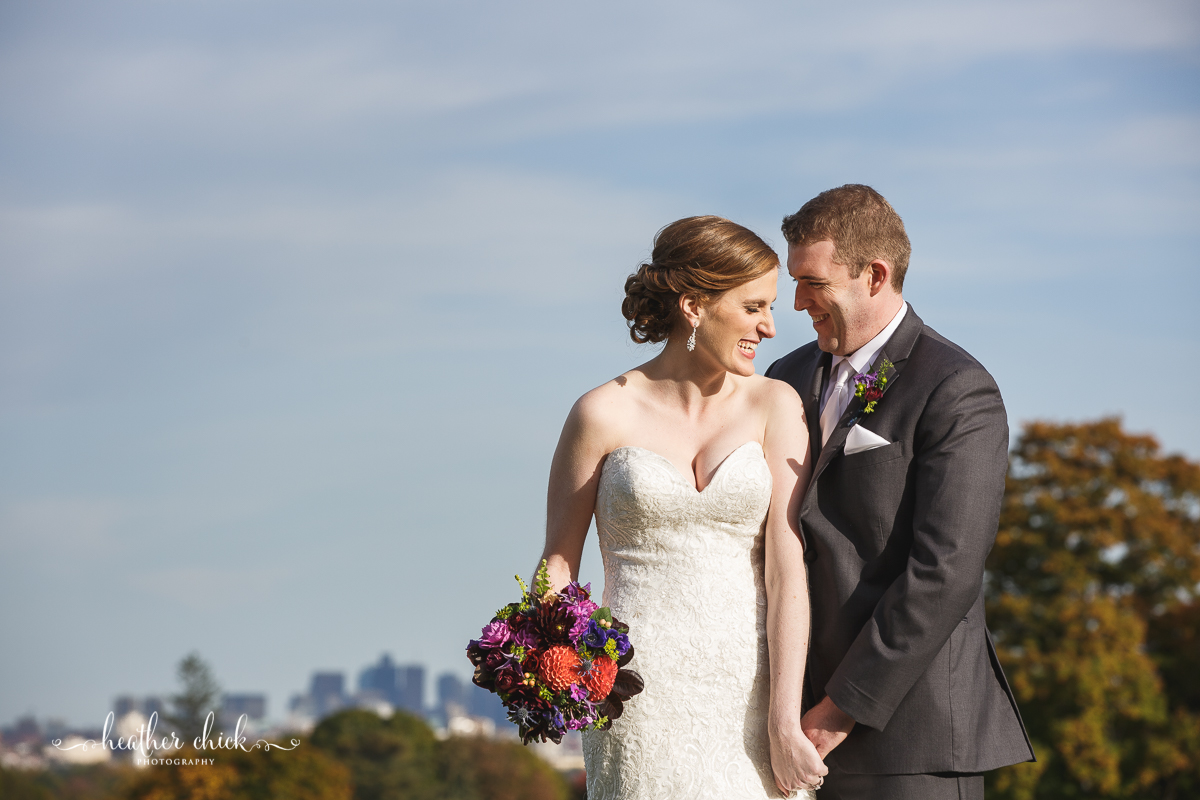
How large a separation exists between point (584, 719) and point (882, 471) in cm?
177

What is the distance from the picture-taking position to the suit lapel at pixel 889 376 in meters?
5.79

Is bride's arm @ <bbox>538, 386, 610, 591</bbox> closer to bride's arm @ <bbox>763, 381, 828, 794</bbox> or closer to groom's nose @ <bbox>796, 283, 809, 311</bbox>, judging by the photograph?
bride's arm @ <bbox>763, 381, 828, 794</bbox>

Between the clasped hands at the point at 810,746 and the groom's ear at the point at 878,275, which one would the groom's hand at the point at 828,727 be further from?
the groom's ear at the point at 878,275

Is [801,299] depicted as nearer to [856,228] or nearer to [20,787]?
[856,228]

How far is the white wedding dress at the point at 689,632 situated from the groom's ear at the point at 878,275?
1002 mm

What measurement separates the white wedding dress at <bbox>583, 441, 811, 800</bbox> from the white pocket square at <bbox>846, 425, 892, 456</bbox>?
0.40 m

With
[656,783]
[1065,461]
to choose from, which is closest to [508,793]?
[1065,461]

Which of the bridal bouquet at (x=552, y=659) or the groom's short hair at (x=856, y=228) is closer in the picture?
the bridal bouquet at (x=552, y=659)

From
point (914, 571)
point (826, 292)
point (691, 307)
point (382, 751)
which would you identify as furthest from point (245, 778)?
point (914, 571)

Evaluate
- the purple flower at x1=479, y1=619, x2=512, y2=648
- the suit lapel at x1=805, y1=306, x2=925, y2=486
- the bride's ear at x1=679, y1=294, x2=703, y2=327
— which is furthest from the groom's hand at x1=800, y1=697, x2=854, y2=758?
the bride's ear at x1=679, y1=294, x2=703, y2=327

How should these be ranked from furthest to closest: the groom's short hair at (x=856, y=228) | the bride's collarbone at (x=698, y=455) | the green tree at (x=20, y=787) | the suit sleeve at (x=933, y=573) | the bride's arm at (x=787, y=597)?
the green tree at (x=20, y=787), the groom's short hair at (x=856, y=228), the bride's collarbone at (x=698, y=455), the bride's arm at (x=787, y=597), the suit sleeve at (x=933, y=573)

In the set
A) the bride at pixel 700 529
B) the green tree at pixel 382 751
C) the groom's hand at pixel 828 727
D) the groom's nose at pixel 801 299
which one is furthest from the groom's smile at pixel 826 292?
the green tree at pixel 382 751

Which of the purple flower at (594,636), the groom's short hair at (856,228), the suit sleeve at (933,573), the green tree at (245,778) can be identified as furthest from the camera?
the green tree at (245,778)

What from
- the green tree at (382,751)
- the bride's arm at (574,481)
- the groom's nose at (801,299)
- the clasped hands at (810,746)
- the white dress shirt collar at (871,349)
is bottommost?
the clasped hands at (810,746)
